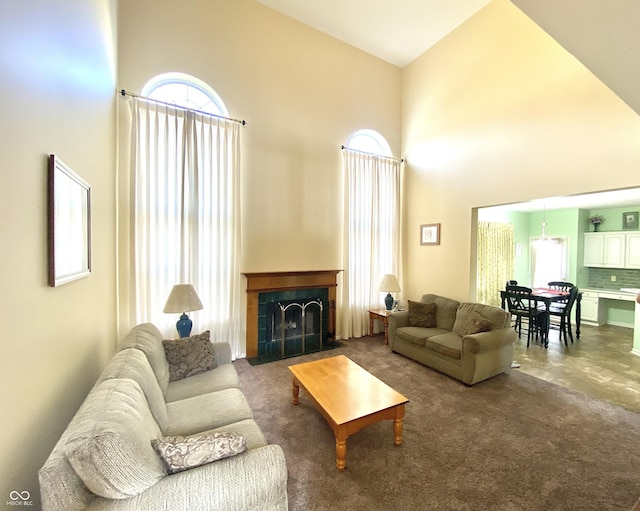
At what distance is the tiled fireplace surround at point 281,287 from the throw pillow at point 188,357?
1291mm

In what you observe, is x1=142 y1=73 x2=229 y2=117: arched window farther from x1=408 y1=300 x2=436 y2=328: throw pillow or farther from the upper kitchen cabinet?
the upper kitchen cabinet

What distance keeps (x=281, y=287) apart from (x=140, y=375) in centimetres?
252

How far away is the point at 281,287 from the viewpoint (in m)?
4.13

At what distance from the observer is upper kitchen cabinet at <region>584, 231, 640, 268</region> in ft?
18.6

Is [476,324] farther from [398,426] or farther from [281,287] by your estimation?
[281,287]

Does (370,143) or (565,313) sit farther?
(370,143)

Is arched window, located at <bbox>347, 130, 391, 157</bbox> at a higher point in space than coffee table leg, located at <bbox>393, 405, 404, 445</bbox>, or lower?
higher

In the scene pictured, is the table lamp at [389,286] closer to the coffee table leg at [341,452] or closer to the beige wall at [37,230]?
the coffee table leg at [341,452]

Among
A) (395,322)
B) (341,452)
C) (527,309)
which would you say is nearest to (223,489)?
(341,452)

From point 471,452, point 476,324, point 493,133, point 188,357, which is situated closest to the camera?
point 471,452

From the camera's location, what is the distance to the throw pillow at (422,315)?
13.4ft

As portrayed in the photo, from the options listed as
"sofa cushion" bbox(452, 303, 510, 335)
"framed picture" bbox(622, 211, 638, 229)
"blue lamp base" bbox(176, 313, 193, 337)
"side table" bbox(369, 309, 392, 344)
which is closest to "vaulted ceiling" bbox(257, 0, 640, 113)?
"sofa cushion" bbox(452, 303, 510, 335)

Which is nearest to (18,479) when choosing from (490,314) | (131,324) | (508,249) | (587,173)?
(131,324)

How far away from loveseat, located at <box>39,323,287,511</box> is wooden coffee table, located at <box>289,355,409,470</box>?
2.04 ft
